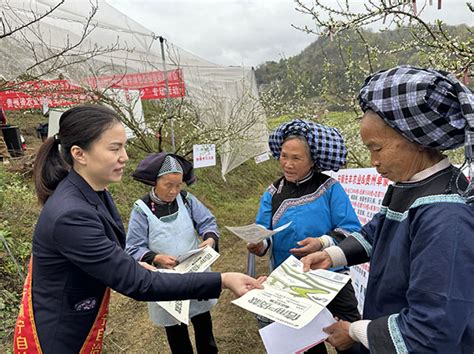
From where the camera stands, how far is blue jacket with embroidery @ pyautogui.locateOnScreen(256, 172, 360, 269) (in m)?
2.01

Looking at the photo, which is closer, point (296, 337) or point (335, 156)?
point (296, 337)

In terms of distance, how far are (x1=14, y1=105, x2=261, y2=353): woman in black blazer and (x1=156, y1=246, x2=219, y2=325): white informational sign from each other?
513 mm

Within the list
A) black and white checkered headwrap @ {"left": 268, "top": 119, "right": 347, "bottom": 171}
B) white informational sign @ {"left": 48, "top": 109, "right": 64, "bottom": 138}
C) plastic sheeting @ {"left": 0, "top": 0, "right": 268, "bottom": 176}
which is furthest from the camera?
white informational sign @ {"left": 48, "top": 109, "right": 64, "bottom": 138}

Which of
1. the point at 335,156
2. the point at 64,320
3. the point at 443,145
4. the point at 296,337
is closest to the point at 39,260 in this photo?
the point at 64,320

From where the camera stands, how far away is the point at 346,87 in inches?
157

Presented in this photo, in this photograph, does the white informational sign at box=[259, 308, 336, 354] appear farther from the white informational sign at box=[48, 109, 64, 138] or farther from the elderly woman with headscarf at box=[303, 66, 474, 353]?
the white informational sign at box=[48, 109, 64, 138]

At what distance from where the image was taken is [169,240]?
2.34m

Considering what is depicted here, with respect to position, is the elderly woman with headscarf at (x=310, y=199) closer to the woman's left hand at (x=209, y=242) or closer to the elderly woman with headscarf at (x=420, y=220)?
the woman's left hand at (x=209, y=242)

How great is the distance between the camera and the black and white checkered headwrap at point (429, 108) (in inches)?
36.5

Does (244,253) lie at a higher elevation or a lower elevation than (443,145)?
lower

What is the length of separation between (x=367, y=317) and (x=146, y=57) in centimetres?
513

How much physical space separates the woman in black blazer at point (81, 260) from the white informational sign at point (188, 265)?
51 cm

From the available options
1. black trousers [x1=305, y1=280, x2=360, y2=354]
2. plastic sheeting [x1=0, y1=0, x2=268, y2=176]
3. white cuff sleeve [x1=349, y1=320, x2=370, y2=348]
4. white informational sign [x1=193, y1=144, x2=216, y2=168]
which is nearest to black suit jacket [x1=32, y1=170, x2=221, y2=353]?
white cuff sleeve [x1=349, y1=320, x2=370, y2=348]

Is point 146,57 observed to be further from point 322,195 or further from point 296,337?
point 296,337
